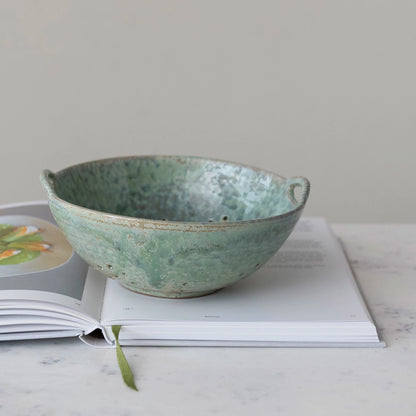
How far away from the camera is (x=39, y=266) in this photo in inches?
32.1

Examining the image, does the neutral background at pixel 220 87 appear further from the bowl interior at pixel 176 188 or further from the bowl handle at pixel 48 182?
the bowl handle at pixel 48 182

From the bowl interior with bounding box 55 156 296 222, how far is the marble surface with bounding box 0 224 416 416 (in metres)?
0.27

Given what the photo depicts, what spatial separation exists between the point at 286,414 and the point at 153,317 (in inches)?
7.4

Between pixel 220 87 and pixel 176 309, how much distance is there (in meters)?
1.41

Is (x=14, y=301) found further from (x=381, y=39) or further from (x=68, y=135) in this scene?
(x=381, y=39)

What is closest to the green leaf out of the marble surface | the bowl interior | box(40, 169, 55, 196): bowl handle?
the marble surface

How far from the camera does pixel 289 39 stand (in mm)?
2029

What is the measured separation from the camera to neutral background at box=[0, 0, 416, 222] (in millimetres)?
2025

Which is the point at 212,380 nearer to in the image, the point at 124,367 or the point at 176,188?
the point at 124,367

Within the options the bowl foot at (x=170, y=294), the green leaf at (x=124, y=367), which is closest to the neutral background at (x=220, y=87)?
the bowl foot at (x=170, y=294)

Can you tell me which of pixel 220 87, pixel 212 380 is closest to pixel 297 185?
pixel 212 380

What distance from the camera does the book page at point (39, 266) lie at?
2.37 feet

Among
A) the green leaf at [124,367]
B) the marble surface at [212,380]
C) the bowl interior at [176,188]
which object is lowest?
the marble surface at [212,380]

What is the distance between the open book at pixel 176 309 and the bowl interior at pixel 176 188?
0.36 feet
